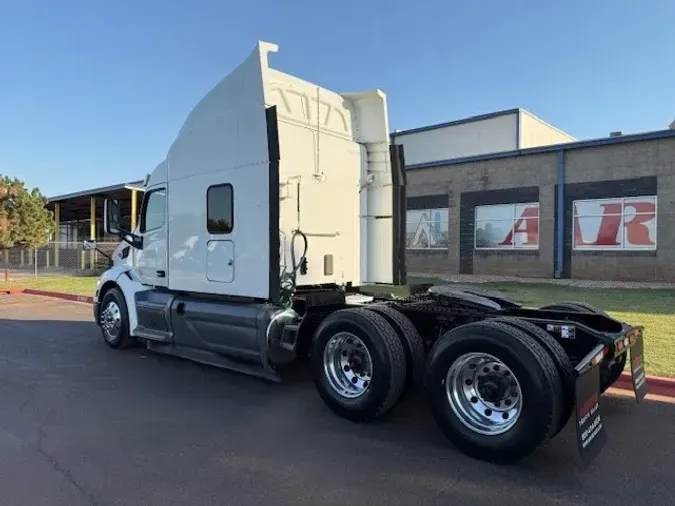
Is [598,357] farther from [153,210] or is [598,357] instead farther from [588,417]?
[153,210]

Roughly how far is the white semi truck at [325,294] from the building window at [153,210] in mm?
26

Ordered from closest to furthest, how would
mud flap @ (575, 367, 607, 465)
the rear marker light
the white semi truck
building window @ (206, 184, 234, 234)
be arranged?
mud flap @ (575, 367, 607, 465) → the rear marker light → the white semi truck → building window @ (206, 184, 234, 234)

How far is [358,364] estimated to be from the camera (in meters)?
5.00

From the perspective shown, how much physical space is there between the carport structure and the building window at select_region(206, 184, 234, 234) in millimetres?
13254

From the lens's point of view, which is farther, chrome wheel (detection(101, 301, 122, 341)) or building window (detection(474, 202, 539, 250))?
building window (detection(474, 202, 539, 250))

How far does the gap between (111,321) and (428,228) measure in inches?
688

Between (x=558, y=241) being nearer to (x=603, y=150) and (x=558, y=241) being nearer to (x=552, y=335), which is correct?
(x=603, y=150)

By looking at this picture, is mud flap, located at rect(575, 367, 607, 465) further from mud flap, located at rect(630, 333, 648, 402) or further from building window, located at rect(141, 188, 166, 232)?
building window, located at rect(141, 188, 166, 232)

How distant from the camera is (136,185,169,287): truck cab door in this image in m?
7.46

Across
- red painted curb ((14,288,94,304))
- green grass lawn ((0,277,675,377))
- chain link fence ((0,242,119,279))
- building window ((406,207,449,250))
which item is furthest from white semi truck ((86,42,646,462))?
chain link fence ((0,242,119,279))

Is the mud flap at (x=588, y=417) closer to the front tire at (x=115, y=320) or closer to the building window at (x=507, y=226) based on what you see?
the front tire at (x=115, y=320)

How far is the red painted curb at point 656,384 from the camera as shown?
5695 mm

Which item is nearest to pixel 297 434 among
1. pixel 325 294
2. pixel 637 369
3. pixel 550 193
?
pixel 325 294

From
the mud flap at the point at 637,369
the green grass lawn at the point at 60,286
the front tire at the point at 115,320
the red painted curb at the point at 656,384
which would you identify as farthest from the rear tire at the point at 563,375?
the green grass lawn at the point at 60,286
